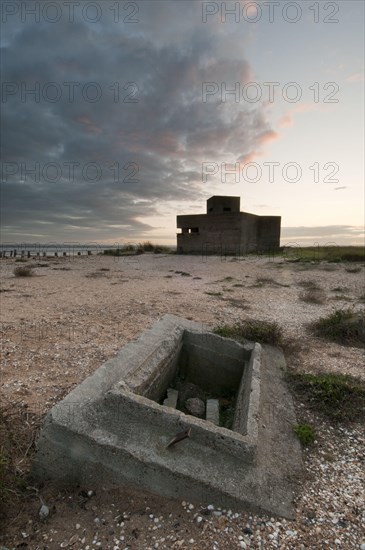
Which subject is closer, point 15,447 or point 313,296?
point 15,447

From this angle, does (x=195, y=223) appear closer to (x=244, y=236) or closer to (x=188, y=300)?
(x=244, y=236)

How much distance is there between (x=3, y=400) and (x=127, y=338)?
3.00 meters

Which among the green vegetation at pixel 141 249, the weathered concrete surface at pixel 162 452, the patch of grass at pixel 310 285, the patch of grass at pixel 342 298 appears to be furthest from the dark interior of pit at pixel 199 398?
the green vegetation at pixel 141 249

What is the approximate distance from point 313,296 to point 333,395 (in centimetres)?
841

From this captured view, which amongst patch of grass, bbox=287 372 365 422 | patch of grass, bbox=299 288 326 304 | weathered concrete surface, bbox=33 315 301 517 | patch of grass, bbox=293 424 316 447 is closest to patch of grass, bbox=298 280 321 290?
patch of grass, bbox=299 288 326 304

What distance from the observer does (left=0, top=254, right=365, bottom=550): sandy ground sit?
2471mm

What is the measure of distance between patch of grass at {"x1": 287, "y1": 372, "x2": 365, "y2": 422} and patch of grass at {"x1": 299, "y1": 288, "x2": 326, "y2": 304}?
6767 mm

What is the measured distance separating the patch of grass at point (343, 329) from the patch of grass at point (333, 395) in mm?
2400

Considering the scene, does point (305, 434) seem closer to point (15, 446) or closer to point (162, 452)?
point (162, 452)

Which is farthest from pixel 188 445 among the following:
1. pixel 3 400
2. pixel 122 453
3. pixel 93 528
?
pixel 3 400

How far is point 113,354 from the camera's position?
5.96 metres

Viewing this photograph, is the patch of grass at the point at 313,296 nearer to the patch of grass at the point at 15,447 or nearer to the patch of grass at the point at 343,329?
the patch of grass at the point at 343,329

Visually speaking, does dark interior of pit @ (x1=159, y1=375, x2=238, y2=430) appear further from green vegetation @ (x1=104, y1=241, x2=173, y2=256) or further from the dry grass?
green vegetation @ (x1=104, y1=241, x2=173, y2=256)

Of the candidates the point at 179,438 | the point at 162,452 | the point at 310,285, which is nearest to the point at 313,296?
the point at 310,285
